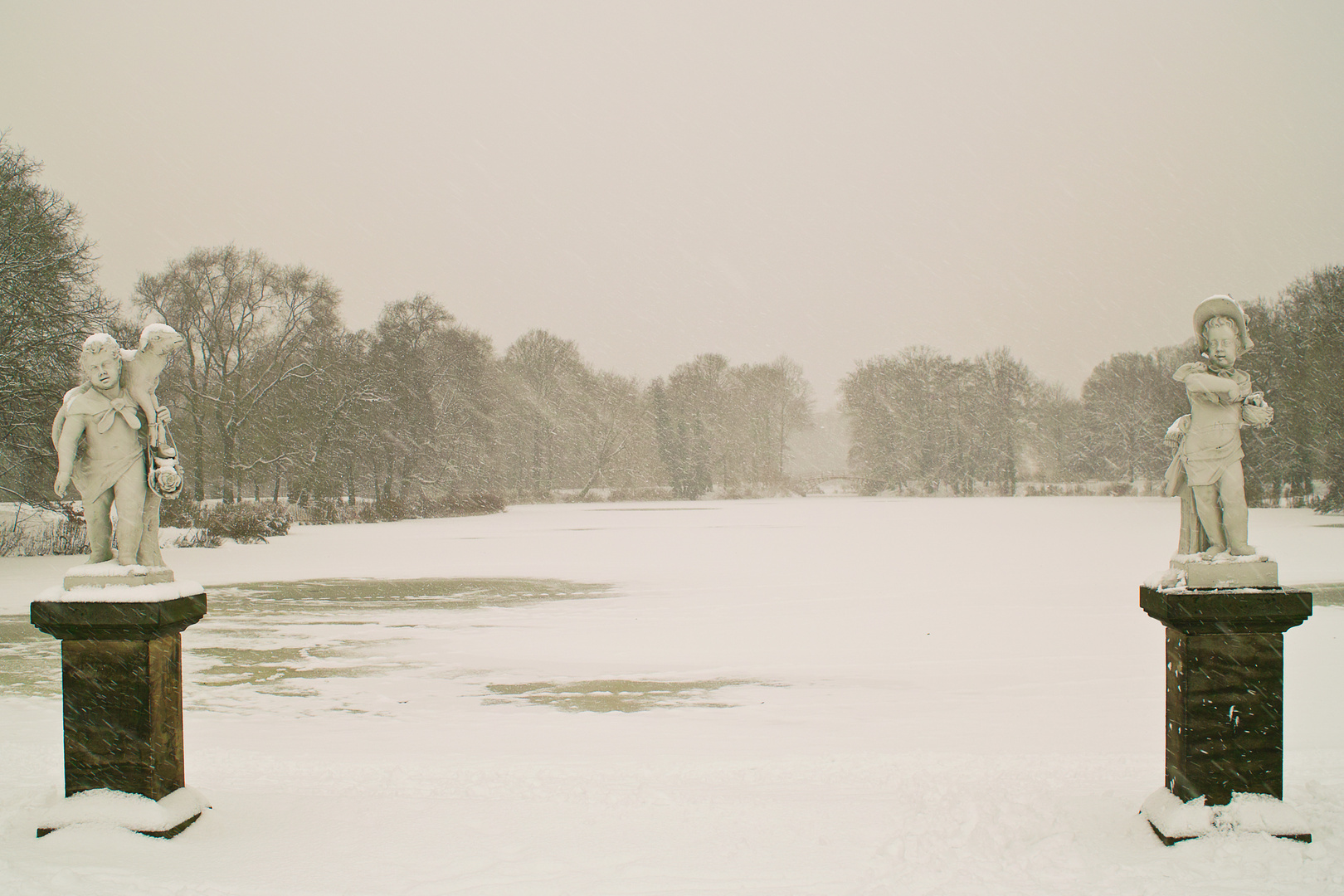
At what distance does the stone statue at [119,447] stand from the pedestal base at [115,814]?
3.26ft

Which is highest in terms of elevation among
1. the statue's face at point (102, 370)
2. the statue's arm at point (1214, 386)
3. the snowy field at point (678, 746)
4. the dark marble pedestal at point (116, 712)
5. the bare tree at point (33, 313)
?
the bare tree at point (33, 313)

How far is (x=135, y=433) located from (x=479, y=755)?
2672 mm

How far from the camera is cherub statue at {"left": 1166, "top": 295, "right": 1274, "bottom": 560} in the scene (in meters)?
3.85

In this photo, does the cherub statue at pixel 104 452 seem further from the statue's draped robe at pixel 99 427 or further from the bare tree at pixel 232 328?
the bare tree at pixel 232 328

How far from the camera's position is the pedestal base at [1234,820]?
3.60m

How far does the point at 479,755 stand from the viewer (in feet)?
17.9

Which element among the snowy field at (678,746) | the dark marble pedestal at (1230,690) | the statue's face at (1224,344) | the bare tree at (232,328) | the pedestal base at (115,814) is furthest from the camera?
the bare tree at (232,328)

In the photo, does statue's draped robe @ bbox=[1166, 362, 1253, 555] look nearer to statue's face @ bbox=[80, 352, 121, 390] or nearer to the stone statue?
the stone statue

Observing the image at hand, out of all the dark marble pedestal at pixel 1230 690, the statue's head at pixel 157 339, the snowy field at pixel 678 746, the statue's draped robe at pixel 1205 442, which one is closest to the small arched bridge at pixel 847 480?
the snowy field at pixel 678 746

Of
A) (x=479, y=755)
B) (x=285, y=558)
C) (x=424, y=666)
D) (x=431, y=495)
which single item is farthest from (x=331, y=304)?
(x=479, y=755)

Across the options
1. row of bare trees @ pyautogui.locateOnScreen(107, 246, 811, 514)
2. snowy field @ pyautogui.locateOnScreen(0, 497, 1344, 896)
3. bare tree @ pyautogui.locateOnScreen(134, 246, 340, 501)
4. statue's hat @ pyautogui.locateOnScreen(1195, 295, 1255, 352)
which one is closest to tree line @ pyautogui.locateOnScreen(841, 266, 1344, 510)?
row of bare trees @ pyautogui.locateOnScreen(107, 246, 811, 514)

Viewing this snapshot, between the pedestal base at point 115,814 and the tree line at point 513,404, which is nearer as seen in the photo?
the pedestal base at point 115,814

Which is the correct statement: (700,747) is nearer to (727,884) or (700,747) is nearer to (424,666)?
(727,884)

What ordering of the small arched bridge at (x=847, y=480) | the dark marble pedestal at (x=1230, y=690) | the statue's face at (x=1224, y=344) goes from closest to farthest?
1. the dark marble pedestal at (x=1230, y=690)
2. the statue's face at (x=1224, y=344)
3. the small arched bridge at (x=847, y=480)
